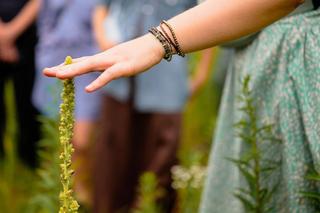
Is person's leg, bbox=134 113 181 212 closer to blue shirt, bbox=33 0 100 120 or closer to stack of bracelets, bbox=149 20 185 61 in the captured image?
blue shirt, bbox=33 0 100 120

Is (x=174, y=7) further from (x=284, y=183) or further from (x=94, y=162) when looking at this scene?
(x=284, y=183)

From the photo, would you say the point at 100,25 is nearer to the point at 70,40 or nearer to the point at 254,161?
the point at 70,40

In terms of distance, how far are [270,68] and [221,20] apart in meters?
0.44

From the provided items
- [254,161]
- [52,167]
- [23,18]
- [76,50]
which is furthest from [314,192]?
[23,18]

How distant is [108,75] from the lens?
1.69m

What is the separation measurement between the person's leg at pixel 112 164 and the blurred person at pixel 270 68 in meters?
1.90

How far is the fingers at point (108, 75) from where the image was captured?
1682 millimetres

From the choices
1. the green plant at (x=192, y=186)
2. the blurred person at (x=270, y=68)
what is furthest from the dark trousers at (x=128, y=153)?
the blurred person at (x=270, y=68)

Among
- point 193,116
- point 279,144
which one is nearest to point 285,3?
point 279,144

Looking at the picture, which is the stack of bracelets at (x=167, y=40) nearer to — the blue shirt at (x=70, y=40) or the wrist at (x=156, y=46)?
the wrist at (x=156, y=46)

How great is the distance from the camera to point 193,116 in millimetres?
5637

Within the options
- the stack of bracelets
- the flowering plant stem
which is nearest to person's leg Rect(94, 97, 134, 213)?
the stack of bracelets

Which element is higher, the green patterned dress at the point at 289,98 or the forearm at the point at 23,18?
the forearm at the point at 23,18

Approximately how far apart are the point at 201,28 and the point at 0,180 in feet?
9.70
